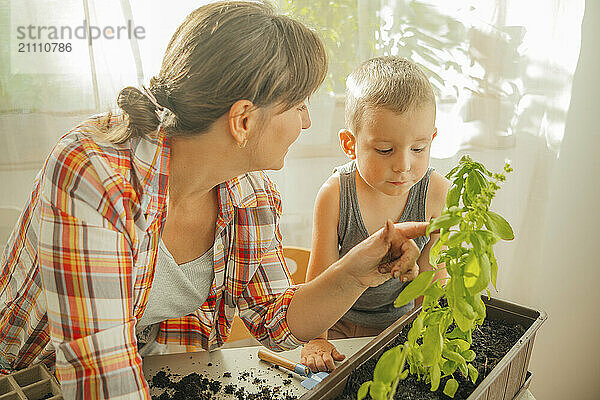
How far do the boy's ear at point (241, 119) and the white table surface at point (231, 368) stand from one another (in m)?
0.43

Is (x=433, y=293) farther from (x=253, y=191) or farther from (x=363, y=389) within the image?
(x=253, y=191)

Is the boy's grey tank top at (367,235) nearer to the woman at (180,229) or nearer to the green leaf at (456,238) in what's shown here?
the woman at (180,229)

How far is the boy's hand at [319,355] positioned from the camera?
1090 millimetres

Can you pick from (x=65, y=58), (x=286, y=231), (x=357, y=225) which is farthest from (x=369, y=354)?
(x=65, y=58)

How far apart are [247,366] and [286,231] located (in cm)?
96

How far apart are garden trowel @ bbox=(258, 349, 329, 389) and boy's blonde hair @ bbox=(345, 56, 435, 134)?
57 centimetres

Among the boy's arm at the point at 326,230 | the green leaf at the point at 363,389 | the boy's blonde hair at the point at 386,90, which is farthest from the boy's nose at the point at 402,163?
the green leaf at the point at 363,389

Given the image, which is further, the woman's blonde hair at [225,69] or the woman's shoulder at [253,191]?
the woman's shoulder at [253,191]

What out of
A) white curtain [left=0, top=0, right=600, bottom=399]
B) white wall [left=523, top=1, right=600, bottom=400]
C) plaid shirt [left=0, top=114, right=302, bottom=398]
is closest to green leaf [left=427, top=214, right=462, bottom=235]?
plaid shirt [left=0, top=114, right=302, bottom=398]

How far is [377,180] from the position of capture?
1.36m

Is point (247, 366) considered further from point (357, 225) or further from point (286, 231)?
point (286, 231)

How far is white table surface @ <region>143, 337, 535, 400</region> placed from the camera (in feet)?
3.43

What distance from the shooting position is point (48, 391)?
93cm

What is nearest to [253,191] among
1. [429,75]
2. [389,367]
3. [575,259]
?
[389,367]
